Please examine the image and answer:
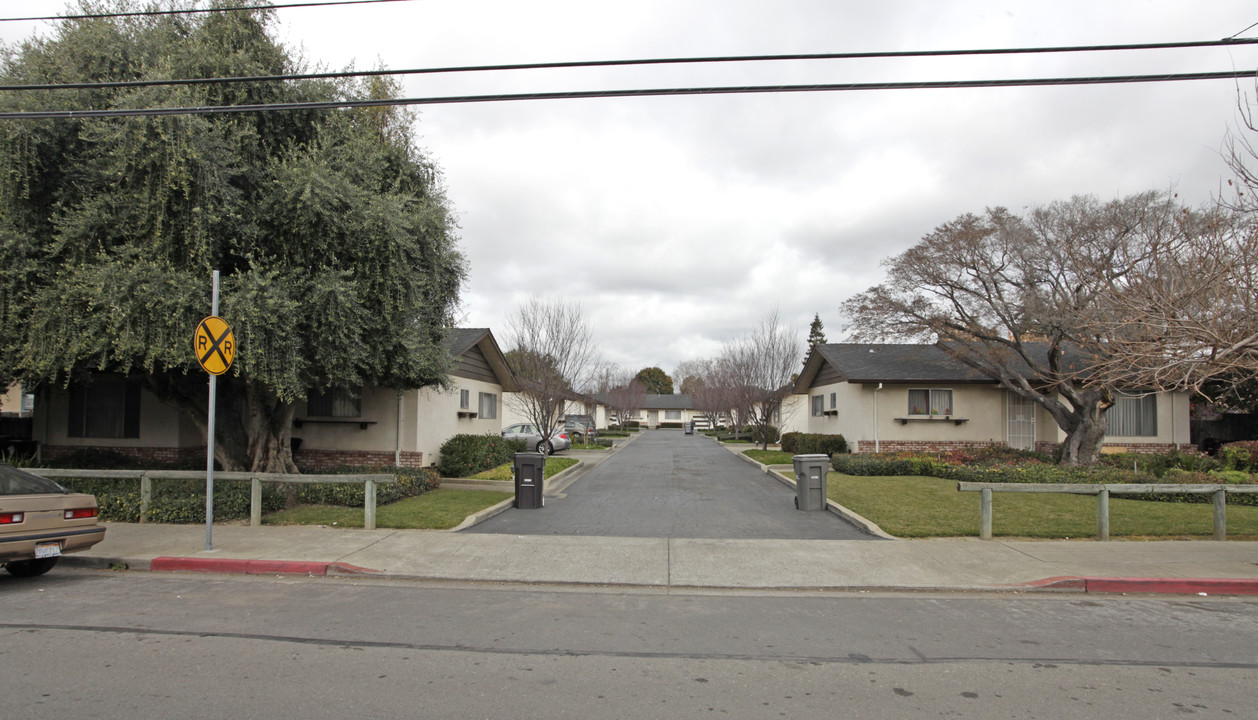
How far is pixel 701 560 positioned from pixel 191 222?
895 cm

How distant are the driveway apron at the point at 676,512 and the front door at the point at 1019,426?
28.5ft

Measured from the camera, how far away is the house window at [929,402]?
23.4 meters

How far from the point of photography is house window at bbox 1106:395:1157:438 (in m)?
22.7

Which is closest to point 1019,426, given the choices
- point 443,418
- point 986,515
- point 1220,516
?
point 1220,516

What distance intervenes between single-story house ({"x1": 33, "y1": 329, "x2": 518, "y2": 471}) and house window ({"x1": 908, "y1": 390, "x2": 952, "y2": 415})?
1480cm

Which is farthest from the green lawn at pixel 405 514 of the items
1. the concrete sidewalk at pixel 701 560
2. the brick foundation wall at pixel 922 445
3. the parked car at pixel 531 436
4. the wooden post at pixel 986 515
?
the parked car at pixel 531 436

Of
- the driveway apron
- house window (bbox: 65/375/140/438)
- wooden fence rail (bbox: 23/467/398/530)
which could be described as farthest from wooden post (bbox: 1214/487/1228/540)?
house window (bbox: 65/375/140/438)

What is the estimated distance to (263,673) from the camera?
5273mm

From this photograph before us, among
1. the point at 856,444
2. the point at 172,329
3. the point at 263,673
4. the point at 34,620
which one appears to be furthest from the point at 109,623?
the point at 856,444

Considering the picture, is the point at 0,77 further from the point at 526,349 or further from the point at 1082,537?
the point at 1082,537

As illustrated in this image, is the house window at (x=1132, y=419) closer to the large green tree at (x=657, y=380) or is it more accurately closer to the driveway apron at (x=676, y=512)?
the driveway apron at (x=676, y=512)

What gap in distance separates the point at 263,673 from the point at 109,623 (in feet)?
7.93

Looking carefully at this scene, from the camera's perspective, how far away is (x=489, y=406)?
918 inches

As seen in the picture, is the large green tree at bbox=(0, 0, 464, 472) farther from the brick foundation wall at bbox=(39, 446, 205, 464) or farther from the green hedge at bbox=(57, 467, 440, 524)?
the brick foundation wall at bbox=(39, 446, 205, 464)
